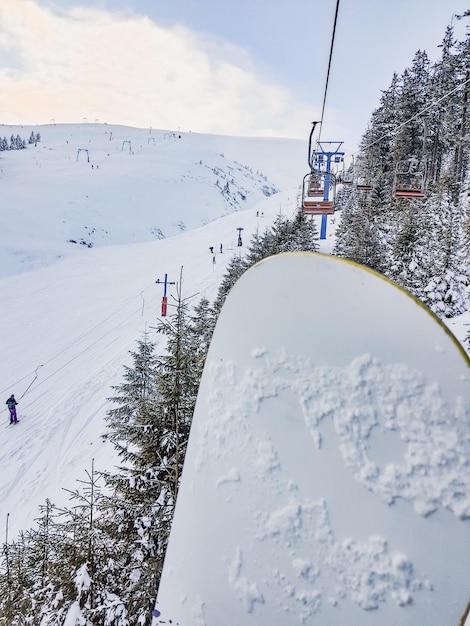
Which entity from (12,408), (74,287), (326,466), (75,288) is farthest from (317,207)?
(74,287)

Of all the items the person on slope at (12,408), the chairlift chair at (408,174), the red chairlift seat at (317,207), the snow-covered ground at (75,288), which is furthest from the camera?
the chairlift chair at (408,174)

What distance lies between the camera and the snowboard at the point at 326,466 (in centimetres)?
172

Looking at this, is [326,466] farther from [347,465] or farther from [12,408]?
[12,408]

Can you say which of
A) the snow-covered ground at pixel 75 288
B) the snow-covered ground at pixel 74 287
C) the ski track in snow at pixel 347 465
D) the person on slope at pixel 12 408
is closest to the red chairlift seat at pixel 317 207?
the snow-covered ground at pixel 75 288

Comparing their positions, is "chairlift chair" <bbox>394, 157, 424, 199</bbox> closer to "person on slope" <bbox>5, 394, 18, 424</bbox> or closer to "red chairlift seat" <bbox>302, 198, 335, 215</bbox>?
"red chairlift seat" <bbox>302, 198, 335, 215</bbox>

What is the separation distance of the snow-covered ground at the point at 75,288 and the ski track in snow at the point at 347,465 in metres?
0.53

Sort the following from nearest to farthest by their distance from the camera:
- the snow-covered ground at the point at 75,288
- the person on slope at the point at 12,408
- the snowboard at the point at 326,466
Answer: the snowboard at the point at 326,466 → the snow-covered ground at the point at 75,288 → the person on slope at the point at 12,408

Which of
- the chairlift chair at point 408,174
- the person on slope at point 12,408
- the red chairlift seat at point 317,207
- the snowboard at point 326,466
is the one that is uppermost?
the chairlift chair at point 408,174

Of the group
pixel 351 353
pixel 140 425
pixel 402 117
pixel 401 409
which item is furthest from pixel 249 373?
pixel 402 117

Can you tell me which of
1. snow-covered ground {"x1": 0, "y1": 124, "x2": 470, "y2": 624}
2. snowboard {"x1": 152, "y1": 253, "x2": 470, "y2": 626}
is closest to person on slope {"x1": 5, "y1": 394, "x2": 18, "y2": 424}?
snow-covered ground {"x1": 0, "y1": 124, "x2": 470, "y2": 624}

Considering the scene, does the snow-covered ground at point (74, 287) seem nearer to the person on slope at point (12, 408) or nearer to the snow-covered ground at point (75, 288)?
the snow-covered ground at point (75, 288)

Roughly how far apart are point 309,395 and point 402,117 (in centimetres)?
3130

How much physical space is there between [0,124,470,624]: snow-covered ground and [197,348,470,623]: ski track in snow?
1.73 feet

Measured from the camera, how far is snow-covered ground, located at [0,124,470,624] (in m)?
11.1
